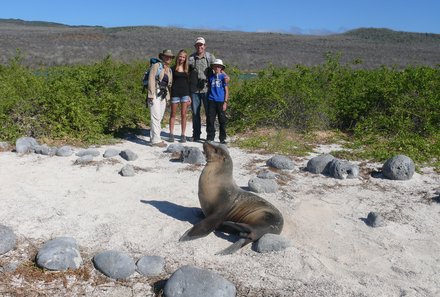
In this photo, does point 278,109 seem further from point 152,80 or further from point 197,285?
point 197,285

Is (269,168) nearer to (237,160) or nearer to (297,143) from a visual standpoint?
(237,160)

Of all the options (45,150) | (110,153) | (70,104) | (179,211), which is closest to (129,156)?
(110,153)

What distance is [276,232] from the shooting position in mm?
4863

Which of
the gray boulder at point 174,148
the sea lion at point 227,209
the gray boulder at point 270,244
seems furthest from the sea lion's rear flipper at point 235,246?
the gray boulder at point 174,148

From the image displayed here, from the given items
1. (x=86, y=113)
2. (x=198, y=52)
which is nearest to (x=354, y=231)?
(x=198, y=52)

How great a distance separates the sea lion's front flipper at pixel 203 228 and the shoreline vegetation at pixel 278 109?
151 inches

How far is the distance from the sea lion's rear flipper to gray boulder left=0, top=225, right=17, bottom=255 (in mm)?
1936

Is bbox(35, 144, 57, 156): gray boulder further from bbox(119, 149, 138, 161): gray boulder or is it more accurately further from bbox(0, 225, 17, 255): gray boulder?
bbox(0, 225, 17, 255): gray boulder

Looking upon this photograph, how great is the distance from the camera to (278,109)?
10430 mm

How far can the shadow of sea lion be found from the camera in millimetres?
5379

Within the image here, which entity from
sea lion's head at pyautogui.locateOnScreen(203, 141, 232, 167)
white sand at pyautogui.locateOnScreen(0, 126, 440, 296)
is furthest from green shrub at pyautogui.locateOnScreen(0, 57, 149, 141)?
sea lion's head at pyautogui.locateOnScreen(203, 141, 232, 167)

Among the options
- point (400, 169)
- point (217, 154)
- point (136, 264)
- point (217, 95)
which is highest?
A: point (217, 95)

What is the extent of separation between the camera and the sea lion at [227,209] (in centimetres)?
479

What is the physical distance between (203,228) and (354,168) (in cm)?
311
